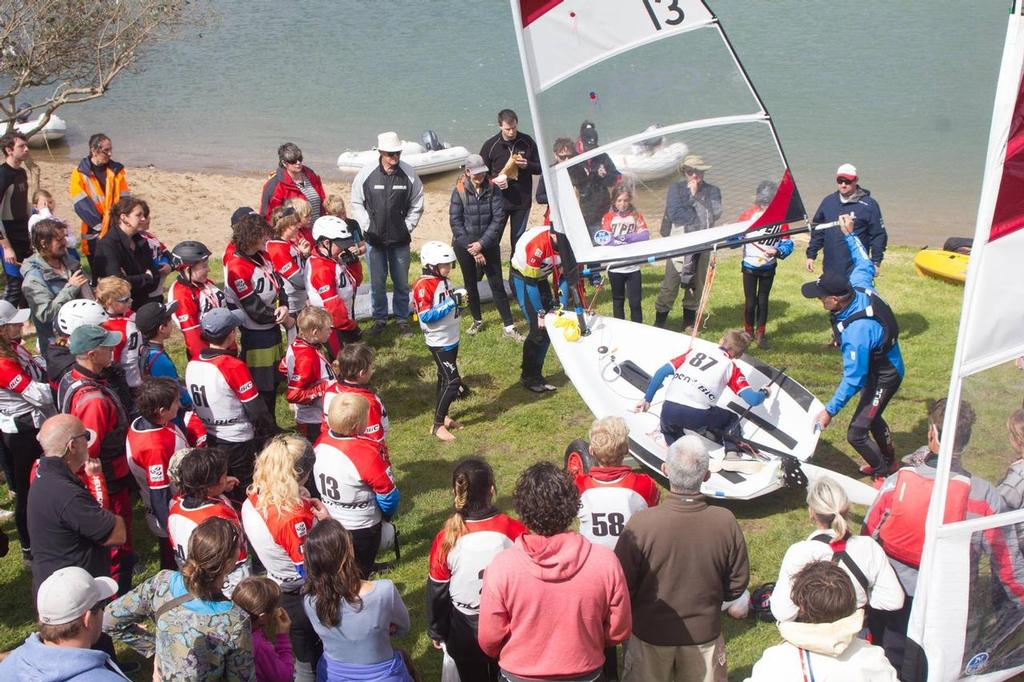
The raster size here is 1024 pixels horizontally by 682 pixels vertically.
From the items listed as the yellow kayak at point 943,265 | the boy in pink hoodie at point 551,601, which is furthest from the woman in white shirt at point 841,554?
the yellow kayak at point 943,265

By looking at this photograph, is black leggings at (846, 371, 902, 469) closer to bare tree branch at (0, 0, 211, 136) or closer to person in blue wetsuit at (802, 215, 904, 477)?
person in blue wetsuit at (802, 215, 904, 477)

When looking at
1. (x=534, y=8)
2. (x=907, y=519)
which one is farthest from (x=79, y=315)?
(x=907, y=519)

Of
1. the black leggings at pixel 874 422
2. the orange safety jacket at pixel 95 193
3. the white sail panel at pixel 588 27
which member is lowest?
the black leggings at pixel 874 422

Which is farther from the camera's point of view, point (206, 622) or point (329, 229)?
point (329, 229)

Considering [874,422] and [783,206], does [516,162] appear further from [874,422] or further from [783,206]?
[874,422]

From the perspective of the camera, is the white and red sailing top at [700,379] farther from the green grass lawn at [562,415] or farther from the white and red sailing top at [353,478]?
the white and red sailing top at [353,478]

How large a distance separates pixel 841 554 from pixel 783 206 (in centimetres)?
270

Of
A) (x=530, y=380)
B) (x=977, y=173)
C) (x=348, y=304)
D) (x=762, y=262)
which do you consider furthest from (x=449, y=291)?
(x=977, y=173)

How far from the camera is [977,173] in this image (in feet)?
67.2

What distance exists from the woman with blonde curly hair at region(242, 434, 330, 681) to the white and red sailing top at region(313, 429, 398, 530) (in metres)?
0.43

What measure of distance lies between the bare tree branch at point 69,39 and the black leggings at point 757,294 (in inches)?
331

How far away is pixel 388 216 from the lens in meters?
9.37

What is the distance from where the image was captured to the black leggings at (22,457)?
227 inches

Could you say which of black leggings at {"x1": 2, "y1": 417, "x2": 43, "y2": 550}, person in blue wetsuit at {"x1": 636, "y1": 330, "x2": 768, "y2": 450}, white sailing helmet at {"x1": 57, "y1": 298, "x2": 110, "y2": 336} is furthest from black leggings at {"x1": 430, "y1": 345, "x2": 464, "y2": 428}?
black leggings at {"x1": 2, "y1": 417, "x2": 43, "y2": 550}
